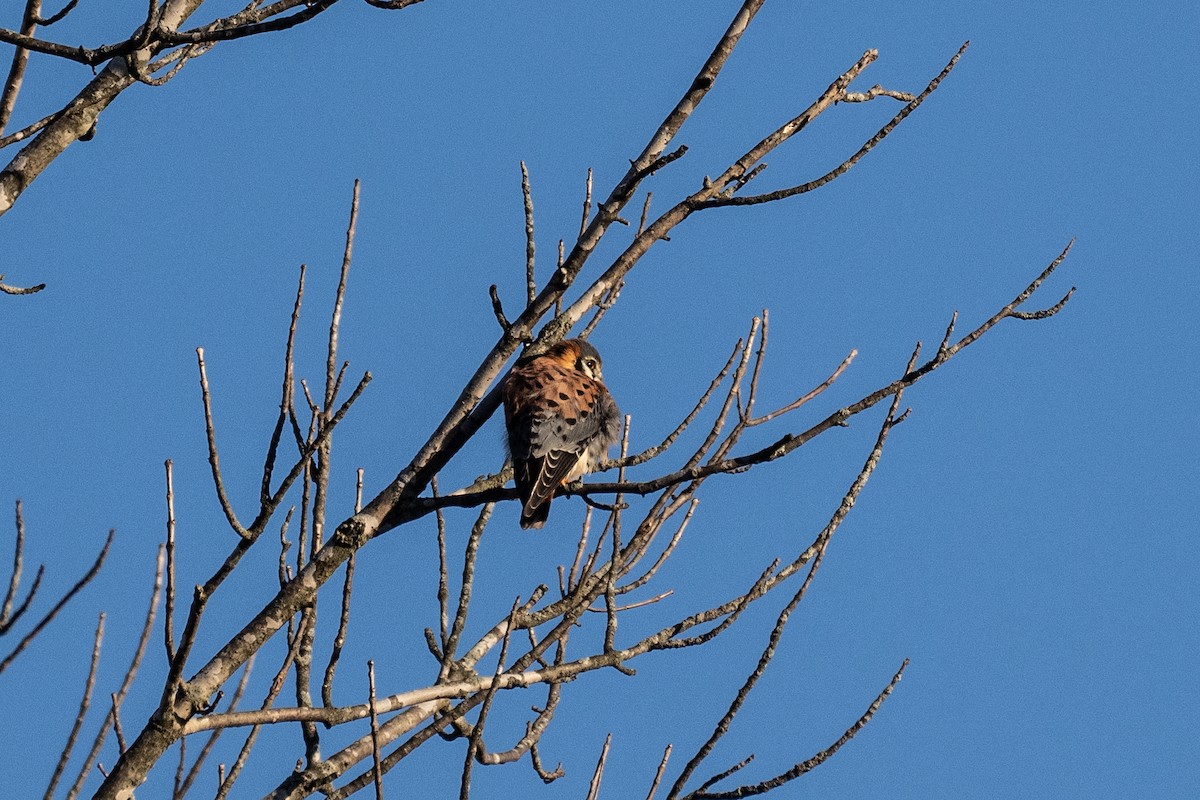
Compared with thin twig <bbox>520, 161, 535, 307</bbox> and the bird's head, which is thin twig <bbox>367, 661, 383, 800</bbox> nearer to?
thin twig <bbox>520, 161, 535, 307</bbox>

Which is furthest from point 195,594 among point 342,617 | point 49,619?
point 342,617

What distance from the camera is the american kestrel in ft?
17.6

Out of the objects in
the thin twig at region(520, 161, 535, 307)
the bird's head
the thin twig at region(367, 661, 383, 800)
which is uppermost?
the bird's head

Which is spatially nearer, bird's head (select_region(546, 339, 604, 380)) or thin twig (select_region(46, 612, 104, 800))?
thin twig (select_region(46, 612, 104, 800))

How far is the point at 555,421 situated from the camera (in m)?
5.73

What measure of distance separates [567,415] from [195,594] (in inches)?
109

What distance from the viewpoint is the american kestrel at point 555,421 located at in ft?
17.6

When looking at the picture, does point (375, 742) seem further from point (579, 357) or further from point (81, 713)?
point (579, 357)

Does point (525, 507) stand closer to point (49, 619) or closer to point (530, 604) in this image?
point (530, 604)

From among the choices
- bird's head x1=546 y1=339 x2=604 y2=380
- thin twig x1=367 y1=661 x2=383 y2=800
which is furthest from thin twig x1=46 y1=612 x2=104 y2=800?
bird's head x1=546 y1=339 x2=604 y2=380

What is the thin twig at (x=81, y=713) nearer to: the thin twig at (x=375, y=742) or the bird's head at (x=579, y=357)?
the thin twig at (x=375, y=742)

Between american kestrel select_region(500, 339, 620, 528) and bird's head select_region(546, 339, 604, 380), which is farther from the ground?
bird's head select_region(546, 339, 604, 380)

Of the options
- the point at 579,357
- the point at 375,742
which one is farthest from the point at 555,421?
the point at 375,742

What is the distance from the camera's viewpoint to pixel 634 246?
4.22 metres
